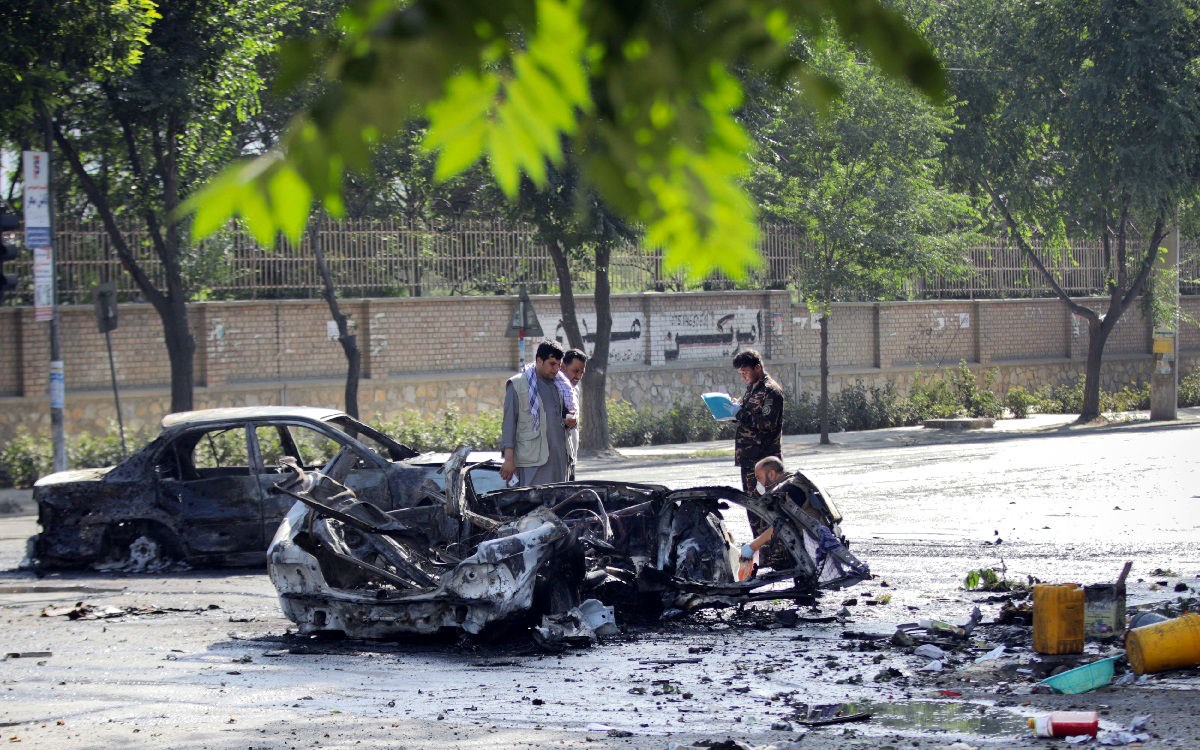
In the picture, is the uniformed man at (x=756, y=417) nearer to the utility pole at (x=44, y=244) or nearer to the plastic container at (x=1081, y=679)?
the plastic container at (x=1081, y=679)

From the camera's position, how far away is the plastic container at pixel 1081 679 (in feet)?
22.7

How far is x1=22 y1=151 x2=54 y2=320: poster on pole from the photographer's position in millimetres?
17344

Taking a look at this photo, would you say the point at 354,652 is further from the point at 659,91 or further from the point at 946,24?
the point at 946,24

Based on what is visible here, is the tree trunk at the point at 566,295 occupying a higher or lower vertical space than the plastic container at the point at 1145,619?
higher

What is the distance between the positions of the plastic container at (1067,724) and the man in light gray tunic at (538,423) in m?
5.25

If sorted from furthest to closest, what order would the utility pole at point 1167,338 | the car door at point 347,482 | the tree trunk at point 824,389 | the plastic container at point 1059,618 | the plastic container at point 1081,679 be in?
the utility pole at point 1167,338
the tree trunk at point 824,389
the car door at point 347,482
the plastic container at point 1059,618
the plastic container at point 1081,679

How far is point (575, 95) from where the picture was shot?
2.51m

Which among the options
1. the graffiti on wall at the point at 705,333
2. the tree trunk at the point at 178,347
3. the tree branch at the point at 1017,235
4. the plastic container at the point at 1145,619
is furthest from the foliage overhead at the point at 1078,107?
the plastic container at the point at 1145,619

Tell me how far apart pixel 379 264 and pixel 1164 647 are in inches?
820

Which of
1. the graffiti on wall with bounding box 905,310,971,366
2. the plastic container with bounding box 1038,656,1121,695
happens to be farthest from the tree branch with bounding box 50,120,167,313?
the graffiti on wall with bounding box 905,310,971,366

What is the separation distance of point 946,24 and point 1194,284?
14648mm

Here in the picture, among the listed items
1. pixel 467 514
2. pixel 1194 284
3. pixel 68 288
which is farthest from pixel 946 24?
pixel 467 514

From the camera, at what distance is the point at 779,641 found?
8.48m

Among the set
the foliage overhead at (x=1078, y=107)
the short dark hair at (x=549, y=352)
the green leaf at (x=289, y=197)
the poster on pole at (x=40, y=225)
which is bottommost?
the short dark hair at (x=549, y=352)
